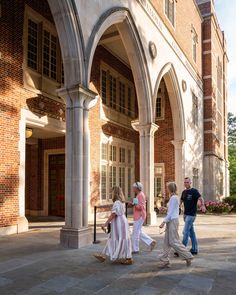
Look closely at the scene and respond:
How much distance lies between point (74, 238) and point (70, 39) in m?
5.00

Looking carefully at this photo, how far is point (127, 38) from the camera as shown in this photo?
11.8 m

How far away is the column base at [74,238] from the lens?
7727 mm

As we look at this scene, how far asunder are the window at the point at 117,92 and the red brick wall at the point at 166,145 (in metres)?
1.94

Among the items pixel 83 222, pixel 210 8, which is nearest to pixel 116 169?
pixel 83 222

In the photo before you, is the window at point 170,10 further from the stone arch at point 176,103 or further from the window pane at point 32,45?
the window pane at point 32,45

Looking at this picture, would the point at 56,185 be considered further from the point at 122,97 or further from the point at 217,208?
the point at 217,208

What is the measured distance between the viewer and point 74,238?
7.75 m

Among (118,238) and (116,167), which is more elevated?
(116,167)

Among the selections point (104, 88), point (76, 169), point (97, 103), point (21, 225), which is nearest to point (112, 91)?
point (104, 88)

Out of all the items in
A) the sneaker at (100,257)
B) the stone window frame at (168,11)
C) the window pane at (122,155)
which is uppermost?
the stone window frame at (168,11)

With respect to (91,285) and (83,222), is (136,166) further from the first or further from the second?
(91,285)

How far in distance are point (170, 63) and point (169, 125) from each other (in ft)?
14.5

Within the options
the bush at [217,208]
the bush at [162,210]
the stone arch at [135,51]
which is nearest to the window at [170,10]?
the stone arch at [135,51]

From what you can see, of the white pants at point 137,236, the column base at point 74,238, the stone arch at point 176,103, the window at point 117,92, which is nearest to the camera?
the white pants at point 137,236
